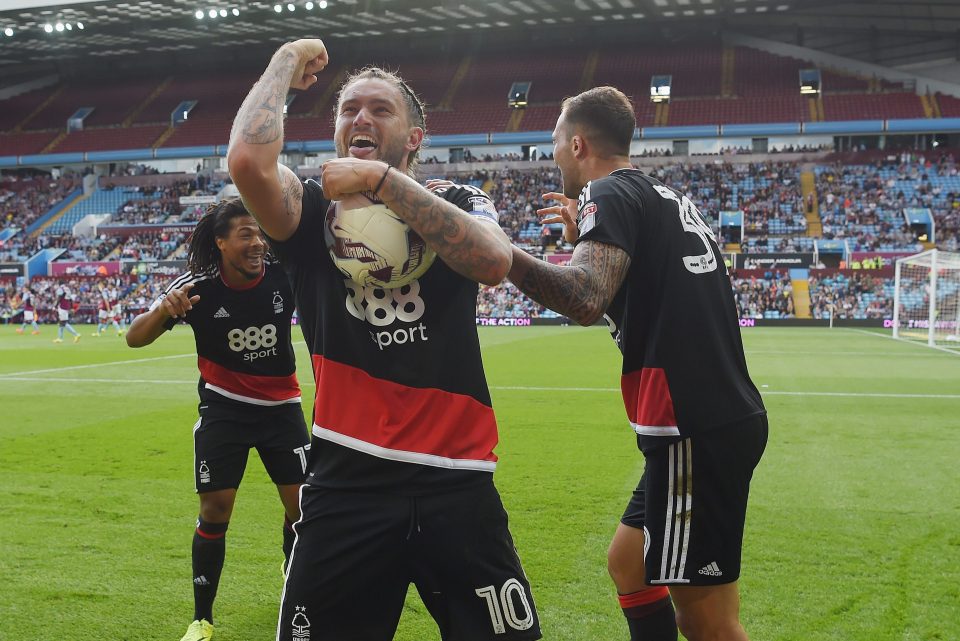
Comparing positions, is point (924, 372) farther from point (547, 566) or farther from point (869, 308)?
point (869, 308)

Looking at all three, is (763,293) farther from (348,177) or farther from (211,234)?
(348,177)

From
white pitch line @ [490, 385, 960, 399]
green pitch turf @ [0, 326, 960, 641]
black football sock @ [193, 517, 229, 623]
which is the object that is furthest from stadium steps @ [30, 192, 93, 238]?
black football sock @ [193, 517, 229, 623]

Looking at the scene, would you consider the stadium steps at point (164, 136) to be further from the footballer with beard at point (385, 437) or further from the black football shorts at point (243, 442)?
the footballer with beard at point (385, 437)

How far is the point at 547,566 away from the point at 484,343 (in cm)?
2047

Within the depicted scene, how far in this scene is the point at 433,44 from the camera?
60625 millimetres

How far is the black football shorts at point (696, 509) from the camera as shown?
288 centimetres

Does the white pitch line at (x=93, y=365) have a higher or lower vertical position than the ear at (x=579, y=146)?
lower

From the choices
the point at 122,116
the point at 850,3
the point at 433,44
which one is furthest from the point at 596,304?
the point at 122,116

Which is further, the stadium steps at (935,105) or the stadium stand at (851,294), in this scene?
the stadium steps at (935,105)

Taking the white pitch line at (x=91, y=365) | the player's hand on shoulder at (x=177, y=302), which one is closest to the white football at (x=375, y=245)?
the player's hand on shoulder at (x=177, y=302)

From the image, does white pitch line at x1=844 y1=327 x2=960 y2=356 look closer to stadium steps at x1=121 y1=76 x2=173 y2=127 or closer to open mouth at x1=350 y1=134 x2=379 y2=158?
open mouth at x1=350 y1=134 x2=379 y2=158

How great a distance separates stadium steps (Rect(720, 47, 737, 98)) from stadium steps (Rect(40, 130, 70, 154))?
154ft

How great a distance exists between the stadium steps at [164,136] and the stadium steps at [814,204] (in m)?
42.6

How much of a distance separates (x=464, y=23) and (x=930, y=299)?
112ft
